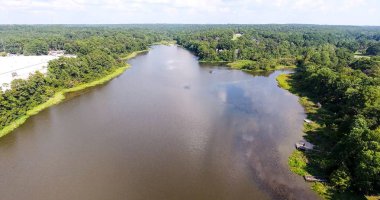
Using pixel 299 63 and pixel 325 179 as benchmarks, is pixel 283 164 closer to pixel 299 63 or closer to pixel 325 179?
pixel 325 179

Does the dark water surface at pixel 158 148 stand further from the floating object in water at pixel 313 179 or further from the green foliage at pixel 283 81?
the green foliage at pixel 283 81

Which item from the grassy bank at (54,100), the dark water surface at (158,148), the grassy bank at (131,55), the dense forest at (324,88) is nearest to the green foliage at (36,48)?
the dense forest at (324,88)

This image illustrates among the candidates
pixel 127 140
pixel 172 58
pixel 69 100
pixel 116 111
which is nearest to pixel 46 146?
pixel 127 140

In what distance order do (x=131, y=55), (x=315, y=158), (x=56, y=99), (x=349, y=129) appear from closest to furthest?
(x=315, y=158)
(x=349, y=129)
(x=56, y=99)
(x=131, y=55)

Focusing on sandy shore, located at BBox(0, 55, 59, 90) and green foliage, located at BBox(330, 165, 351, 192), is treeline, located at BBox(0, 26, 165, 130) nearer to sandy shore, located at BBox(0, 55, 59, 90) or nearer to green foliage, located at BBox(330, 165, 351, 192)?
sandy shore, located at BBox(0, 55, 59, 90)

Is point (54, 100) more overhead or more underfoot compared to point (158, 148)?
more overhead

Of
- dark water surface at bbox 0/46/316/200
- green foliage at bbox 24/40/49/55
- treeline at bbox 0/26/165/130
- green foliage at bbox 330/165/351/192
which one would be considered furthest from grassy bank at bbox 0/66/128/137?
green foliage at bbox 24/40/49/55

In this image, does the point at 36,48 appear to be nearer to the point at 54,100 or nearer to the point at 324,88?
the point at 54,100

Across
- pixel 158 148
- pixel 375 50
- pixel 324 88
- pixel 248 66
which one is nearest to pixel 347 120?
pixel 324 88

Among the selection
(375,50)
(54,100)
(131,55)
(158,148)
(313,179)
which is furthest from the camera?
(131,55)
